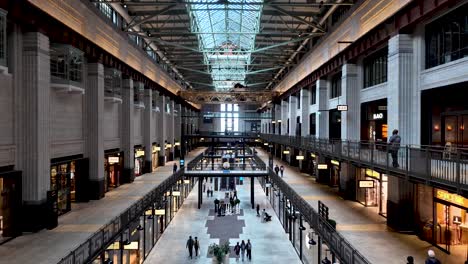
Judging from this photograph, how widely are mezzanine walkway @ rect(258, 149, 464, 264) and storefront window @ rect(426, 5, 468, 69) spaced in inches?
274

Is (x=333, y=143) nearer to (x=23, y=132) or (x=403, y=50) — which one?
(x=403, y=50)

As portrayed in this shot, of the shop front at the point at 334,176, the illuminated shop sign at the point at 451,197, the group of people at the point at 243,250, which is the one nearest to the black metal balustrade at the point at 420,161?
the illuminated shop sign at the point at 451,197

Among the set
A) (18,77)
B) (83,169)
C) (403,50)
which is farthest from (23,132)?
(403,50)

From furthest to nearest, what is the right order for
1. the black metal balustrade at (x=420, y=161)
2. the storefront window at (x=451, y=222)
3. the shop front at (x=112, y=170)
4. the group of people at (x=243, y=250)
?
the shop front at (x=112, y=170)
the group of people at (x=243, y=250)
the storefront window at (x=451, y=222)
the black metal balustrade at (x=420, y=161)

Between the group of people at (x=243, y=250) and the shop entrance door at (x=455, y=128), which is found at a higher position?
the shop entrance door at (x=455, y=128)

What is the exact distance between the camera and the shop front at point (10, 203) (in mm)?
14969

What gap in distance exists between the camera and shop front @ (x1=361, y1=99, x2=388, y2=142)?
72.7 feet

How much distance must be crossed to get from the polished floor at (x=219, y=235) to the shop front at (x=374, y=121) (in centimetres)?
843

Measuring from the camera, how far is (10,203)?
15.4 meters

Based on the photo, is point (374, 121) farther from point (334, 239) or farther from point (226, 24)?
point (226, 24)

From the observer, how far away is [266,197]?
43.7 m

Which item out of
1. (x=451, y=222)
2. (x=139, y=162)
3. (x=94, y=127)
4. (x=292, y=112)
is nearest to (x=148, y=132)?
(x=139, y=162)

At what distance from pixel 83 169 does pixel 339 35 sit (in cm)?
1870

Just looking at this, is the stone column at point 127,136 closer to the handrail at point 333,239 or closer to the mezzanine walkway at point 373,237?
the mezzanine walkway at point 373,237
